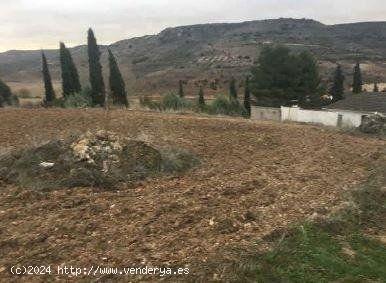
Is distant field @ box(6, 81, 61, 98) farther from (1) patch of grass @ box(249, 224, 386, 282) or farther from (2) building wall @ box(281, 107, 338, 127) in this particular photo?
(1) patch of grass @ box(249, 224, 386, 282)

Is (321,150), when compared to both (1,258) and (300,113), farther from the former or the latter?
(300,113)

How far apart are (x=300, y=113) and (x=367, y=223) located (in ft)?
71.4

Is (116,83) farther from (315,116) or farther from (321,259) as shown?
(321,259)

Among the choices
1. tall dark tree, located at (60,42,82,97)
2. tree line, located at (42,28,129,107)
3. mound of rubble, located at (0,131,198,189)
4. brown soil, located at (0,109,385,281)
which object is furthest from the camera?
tall dark tree, located at (60,42,82,97)

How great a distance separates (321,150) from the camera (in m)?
14.4

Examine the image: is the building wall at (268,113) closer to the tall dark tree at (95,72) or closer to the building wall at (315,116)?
the building wall at (315,116)

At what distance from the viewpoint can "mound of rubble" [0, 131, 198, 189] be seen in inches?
394

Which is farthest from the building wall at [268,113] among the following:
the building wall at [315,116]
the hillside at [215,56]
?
the hillside at [215,56]

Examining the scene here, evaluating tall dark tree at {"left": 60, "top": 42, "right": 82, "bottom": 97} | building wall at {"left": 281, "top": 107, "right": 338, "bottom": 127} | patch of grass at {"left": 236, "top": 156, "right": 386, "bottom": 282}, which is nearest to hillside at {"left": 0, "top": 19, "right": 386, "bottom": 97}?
tall dark tree at {"left": 60, "top": 42, "right": 82, "bottom": 97}

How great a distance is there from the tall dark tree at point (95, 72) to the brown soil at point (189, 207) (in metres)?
24.9

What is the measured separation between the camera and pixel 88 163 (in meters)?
10.3

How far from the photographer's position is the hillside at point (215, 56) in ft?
363

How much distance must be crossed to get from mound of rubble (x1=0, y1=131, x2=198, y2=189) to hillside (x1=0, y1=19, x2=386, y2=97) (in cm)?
8116

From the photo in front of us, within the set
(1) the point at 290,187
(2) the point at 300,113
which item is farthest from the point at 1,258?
(2) the point at 300,113
